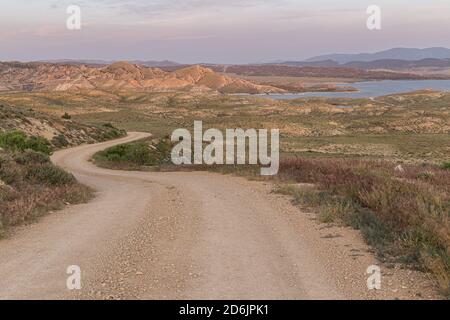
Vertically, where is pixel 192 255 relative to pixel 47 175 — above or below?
below

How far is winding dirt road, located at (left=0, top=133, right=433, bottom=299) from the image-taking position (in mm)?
6977

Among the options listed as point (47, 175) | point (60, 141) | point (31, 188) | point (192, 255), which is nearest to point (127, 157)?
point (60, 141)

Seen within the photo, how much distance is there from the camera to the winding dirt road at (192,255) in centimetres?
698

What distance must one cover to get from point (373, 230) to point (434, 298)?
3.35m

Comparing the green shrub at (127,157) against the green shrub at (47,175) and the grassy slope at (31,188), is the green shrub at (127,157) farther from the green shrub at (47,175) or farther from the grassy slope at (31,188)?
the green shrub at (47,175)

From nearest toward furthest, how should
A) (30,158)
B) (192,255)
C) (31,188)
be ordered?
(192,255)
(31,188)
(30,158)

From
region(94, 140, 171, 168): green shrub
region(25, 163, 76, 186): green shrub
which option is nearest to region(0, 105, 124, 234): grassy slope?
region(25, 163, 76, 186): green shrub

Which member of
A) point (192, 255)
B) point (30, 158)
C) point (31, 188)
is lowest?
point (192, 255)

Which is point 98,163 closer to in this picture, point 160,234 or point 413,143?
point 160,234

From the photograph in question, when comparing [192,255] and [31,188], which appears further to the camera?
[31,188]

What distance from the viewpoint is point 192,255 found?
8.75m

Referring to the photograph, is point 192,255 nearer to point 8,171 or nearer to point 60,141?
point 8,171

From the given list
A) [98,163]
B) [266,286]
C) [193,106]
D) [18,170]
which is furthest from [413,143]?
[193,106]
